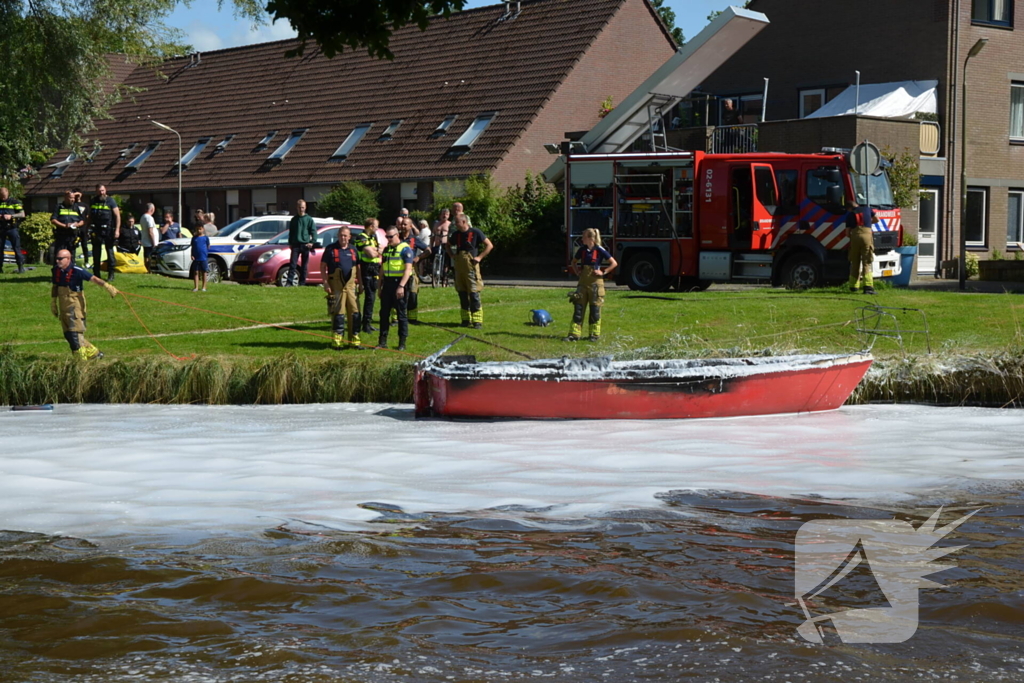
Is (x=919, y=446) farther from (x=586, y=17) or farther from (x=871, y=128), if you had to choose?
(x=586, y=17)

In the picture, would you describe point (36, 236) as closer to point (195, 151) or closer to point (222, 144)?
point (222, 144)

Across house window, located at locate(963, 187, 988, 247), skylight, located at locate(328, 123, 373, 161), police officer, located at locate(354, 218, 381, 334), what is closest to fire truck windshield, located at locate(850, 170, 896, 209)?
police officer, located at locate(354, 218, 381, 334)

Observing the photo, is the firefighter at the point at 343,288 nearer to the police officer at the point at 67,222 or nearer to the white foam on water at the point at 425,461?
the white foam on water at the point at 425,461

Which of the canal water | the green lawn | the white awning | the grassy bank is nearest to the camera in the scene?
the canal water

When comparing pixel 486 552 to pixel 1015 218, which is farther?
pixel 1015 218

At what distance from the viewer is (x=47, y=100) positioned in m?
25.9

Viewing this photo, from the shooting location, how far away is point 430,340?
19.1 metres

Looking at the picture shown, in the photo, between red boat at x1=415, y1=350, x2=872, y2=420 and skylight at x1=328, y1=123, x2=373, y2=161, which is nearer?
red boat at x1=415, y1=350, x2=872, y2=420

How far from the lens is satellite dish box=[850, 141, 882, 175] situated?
23312 mm

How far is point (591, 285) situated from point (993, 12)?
20.8 m

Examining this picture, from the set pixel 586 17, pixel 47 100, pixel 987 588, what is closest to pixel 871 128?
pixel 586 17

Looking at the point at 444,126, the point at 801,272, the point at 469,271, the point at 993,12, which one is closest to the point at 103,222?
the point at 469,271

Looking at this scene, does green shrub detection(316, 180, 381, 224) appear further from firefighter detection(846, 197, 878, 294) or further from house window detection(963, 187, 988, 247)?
firefighter detection(846, 197, 878, 294)

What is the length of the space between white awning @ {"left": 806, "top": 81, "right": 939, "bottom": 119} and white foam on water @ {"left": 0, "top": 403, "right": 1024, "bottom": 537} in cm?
1914
